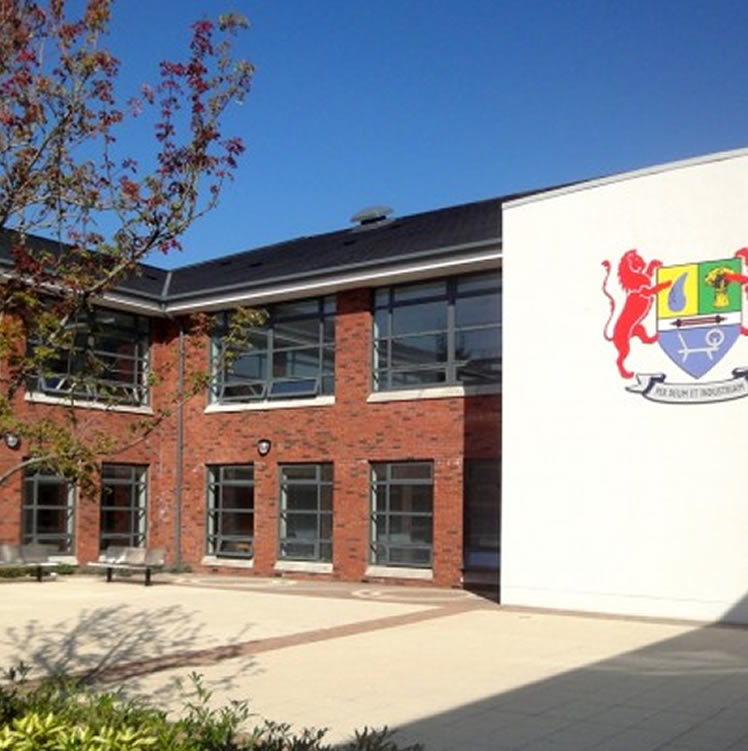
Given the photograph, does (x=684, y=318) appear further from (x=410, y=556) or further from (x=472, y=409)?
(x=410, y=556)

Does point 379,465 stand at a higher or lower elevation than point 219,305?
lower

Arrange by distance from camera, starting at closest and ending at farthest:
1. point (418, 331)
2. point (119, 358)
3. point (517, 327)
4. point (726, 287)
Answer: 1. point (726, 287)
2. point (517, 327)
3. point (418, 331)
4. point (119, 358)

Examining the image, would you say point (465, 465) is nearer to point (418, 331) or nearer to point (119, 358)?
point (418, 331)

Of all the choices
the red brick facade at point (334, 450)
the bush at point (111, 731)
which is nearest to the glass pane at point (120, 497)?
the red brick facade at point (334, 450)

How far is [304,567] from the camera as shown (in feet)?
68.4

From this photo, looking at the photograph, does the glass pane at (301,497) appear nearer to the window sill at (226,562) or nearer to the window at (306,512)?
the window at (306,512)

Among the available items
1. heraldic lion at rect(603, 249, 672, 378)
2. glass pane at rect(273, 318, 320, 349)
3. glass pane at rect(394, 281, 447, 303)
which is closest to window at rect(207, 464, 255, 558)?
glass pane at rect(273, 318, 320, 349)

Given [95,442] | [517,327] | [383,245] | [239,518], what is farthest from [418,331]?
[95,442]

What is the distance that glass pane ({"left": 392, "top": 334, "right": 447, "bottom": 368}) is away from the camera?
63.6 feet

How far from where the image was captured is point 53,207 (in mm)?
5949

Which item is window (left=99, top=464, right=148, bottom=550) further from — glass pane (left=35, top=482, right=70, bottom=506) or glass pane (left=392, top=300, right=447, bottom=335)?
glass pane (left=392, top=300, right=447, bottom=335)

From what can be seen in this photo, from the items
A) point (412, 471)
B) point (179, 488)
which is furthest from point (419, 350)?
point (179, 488)

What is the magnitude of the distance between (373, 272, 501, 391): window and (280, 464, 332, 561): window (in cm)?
242

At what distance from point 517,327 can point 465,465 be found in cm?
373
